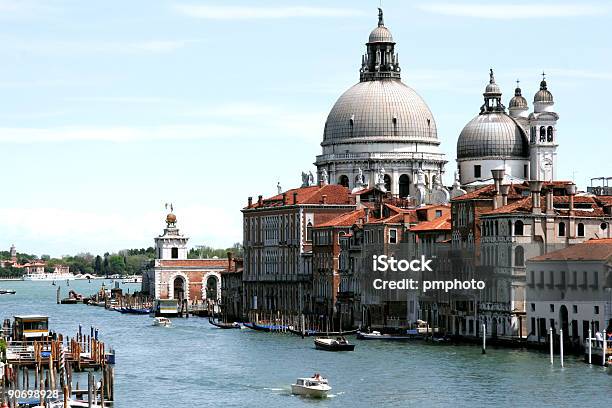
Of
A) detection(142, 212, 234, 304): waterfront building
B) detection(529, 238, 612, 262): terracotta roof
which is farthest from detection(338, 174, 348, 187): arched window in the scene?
detection(529, 238, 612, 262): terracotta roof

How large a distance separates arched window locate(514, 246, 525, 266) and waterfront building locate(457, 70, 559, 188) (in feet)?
90.0

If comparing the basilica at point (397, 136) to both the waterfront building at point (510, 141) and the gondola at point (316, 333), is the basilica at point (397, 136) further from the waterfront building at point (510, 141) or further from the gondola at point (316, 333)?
the gondola at point (316, 333)

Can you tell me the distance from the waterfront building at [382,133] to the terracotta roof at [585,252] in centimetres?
3595

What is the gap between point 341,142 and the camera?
104375 mm

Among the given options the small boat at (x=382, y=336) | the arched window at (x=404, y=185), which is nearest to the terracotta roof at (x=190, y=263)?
the arched window at (x=404, y=185)

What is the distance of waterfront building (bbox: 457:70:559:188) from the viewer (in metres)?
96.4

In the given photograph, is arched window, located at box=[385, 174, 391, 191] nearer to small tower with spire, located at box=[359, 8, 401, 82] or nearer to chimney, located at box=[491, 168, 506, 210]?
small tower with spire, located at box=[359, 8, 401, 82]

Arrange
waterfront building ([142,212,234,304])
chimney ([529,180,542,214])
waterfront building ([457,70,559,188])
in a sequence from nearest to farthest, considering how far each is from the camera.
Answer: chimney ([529,180,542,214])
waterfront building ([457,70,559,188])
waterfront building ([142,212,234,304])

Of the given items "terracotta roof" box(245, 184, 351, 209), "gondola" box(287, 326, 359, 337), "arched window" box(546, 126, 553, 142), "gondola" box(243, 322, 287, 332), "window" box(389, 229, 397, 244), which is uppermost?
"arched window" box(546, 126, 553, 142)

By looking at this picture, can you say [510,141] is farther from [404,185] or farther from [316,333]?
[316,333]

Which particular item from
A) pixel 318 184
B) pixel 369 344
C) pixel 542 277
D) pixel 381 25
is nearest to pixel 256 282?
pixel 318 184

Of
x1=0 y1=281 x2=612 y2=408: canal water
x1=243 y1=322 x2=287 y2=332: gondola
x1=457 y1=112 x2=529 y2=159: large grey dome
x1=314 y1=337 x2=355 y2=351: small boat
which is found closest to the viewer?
x1=0 y1=281 x2=612 y2=408: canal water

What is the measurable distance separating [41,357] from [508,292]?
799 inches

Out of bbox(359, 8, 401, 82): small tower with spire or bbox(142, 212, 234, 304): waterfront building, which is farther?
bbox(142, 212, 234, 304): waterfront building
